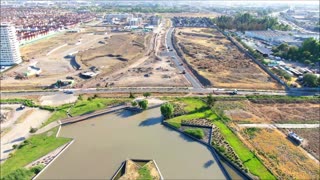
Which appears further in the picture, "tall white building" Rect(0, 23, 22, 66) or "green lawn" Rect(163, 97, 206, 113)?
"tall white building" Rect(0, 23, 22, 66)

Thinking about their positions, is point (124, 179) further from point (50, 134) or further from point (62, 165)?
point (50, 134)

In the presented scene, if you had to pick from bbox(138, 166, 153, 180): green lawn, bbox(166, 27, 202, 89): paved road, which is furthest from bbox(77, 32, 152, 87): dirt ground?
bbox(138, 166, 153, 180): green lawn

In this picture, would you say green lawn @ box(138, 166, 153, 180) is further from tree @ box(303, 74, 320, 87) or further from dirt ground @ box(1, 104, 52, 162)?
tree @ box(303, 74, 320, 87)

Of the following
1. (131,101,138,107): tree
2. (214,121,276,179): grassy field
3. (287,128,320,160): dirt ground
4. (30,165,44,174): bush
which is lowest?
(287,128,320,160): dirt ground

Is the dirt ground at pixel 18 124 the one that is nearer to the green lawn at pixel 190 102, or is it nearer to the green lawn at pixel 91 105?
the green lawn at pixel 91 105

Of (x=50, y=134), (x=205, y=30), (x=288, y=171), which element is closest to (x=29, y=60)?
(x=50, y=134)

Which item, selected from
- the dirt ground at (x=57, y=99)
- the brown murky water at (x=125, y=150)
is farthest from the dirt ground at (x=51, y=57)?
the brown murky water at (x=125, y=150)

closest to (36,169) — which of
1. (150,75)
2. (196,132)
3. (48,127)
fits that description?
(48,127)
